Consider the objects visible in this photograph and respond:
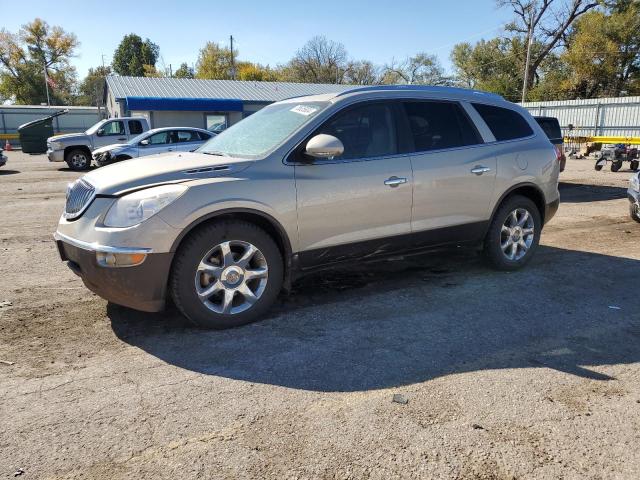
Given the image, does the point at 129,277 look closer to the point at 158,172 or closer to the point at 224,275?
the point at 224,275

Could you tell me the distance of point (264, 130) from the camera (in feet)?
15.3

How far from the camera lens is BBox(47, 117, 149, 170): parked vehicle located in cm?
1919

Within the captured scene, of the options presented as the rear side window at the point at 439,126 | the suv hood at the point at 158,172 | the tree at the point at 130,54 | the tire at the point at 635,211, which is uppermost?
the tree at the point at 130,54

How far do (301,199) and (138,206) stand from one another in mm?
1250

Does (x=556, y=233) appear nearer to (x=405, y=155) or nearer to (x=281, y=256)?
(x=405, y=155)

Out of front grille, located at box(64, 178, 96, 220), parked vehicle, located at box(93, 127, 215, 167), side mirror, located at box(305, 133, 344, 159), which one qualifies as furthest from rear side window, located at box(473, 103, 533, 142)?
parked vehicle, located at box(93, 127, 215, 167)

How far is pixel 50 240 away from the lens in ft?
23.8

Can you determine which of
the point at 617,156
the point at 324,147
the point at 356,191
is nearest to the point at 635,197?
the point at 356,191

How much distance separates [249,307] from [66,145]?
17930 mm

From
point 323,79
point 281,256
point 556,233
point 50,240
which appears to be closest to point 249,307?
point 281,256

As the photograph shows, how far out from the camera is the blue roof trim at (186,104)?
29.9 metres

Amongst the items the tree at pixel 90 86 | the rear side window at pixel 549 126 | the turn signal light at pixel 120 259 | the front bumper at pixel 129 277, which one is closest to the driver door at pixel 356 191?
the front bumper at pixel 129 277

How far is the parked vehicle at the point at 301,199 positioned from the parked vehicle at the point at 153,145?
11.2 meters

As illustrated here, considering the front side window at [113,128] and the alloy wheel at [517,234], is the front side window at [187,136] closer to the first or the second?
the front side window at [113,128]
